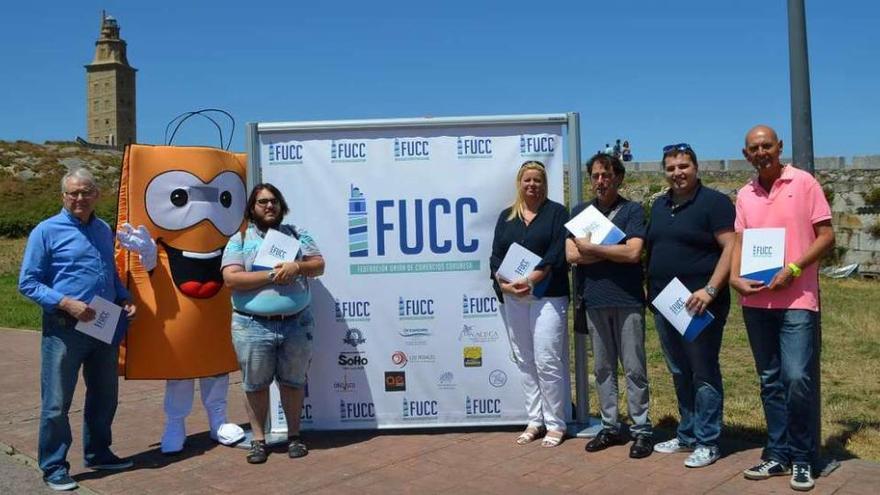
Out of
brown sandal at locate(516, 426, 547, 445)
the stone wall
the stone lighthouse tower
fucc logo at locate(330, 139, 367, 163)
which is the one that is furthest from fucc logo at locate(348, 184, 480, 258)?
the stone lighthouse tower

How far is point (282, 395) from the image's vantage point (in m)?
5.74

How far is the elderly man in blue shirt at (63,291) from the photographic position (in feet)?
Answer: 16.3

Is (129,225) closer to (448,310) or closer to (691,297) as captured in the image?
(448,310)

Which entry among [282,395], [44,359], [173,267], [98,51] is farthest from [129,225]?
[98,51]

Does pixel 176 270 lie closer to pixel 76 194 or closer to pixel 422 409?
pixel 76 194

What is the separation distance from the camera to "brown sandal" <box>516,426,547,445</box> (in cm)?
580

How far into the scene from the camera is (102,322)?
202 inches

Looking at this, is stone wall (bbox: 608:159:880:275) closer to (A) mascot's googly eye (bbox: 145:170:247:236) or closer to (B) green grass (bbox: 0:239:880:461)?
(B) green grass (bbox: 0:239:880:461)

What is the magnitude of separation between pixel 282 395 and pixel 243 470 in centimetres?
61

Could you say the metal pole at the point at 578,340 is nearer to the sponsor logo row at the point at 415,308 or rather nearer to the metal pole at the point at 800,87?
the sponsor logo row at the point at 415,308

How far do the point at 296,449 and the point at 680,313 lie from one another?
2876mm

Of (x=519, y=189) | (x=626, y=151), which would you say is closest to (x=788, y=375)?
(x=519, y=189)

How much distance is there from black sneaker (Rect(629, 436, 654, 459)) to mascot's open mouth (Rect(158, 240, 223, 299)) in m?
3.26

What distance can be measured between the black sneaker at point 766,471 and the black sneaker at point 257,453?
10.7 ft
